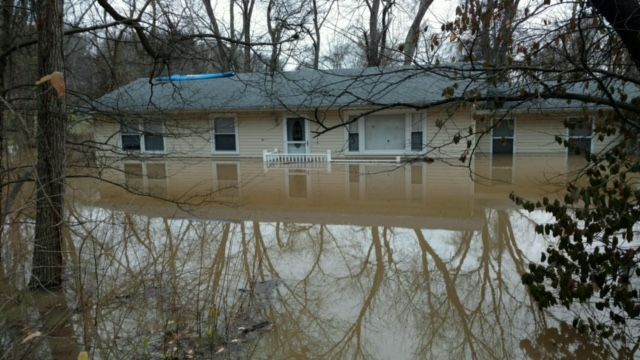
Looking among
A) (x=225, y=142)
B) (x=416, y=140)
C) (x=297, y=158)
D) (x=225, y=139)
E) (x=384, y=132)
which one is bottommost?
(x=297, y=158)

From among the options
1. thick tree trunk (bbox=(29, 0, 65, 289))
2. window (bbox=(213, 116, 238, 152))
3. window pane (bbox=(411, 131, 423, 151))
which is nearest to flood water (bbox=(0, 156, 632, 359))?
thick tree trunk (bbox=(29, 0, 65, 289))

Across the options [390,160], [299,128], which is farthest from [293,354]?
[299,128]

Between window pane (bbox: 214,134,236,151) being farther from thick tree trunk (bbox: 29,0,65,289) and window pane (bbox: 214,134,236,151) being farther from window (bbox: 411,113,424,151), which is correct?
thick tree trunk (bbox: 29,0,65,289)

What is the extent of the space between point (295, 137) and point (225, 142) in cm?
337

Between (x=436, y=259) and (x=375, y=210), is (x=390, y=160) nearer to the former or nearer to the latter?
(x=375, y=210)

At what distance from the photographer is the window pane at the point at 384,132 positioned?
65.8 ft

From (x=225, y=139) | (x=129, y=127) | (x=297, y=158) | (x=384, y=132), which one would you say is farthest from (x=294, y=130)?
(x=129, y=127)

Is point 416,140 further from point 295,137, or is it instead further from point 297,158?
point 295,137

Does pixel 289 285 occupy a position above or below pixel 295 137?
below

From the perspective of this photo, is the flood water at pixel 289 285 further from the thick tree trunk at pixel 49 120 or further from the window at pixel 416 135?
the window at pixel 416 135

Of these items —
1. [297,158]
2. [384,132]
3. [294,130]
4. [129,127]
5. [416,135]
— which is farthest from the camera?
[294,130]

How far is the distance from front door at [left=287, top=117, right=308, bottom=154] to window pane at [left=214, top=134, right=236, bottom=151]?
265 cm

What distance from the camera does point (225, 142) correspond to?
21.7 metres

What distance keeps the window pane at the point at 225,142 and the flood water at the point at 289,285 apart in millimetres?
11620
